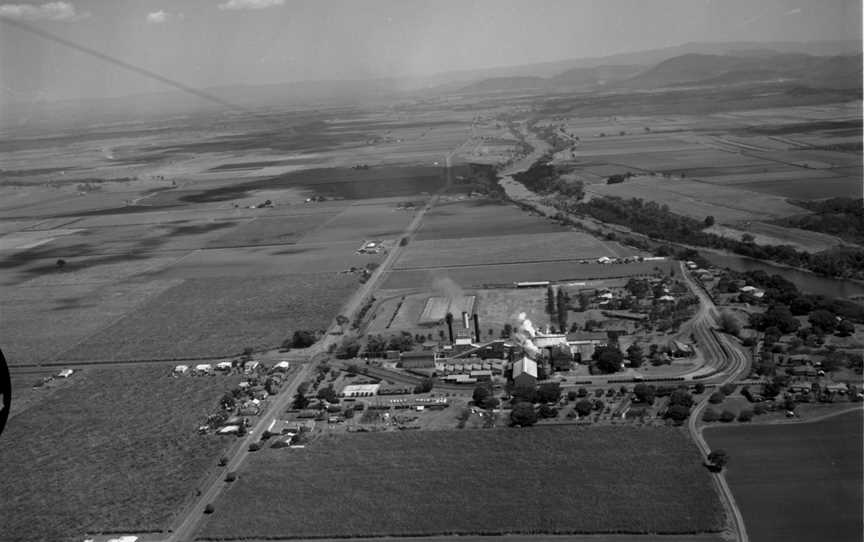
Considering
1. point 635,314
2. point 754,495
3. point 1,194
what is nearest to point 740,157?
point 635,314

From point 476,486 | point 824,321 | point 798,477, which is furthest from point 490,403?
point 824,321

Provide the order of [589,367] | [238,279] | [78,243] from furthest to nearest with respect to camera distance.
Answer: [78,243] → [238,279] → [589,367]

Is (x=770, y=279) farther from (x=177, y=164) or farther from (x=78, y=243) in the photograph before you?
(x=177, y=164)

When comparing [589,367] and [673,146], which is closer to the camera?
[589,367]

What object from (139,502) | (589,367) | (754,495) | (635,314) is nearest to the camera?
(754,495)

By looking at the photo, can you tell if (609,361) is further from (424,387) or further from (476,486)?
(476,486)

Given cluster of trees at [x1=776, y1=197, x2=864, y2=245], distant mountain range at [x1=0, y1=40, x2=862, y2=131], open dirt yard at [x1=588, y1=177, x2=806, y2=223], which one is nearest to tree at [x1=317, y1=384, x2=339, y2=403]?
cluster of trees at [x1=776, y1=197, x2=864, y2=245]

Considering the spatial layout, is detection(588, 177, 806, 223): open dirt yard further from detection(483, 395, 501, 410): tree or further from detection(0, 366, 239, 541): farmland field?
detection(0, 366, 239, 541): farmland field
